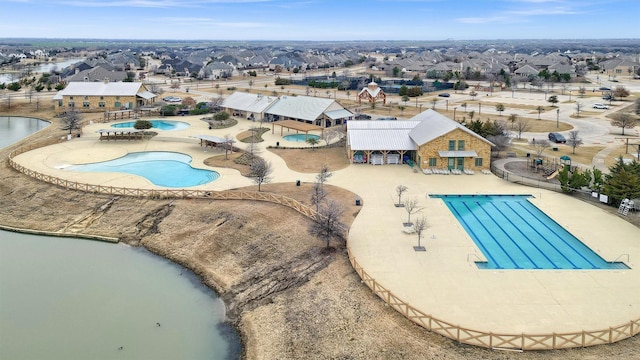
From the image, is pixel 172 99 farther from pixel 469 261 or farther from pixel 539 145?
pixel 469 261

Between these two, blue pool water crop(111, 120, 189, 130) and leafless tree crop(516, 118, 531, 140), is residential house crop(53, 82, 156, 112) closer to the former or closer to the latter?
blue pool water crop(111, 120, 189, 130)

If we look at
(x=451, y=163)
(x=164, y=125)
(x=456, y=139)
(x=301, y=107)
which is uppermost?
(x=301, y=107)

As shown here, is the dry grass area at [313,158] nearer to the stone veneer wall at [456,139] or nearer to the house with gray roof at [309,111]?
the stone veneer wall at [456,139]

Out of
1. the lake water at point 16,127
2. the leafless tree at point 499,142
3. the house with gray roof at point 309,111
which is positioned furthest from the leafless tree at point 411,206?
the lake water at point 16,127

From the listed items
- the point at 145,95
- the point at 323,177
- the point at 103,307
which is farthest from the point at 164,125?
the point at 103,307

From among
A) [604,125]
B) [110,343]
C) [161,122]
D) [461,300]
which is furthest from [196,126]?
[604,125]

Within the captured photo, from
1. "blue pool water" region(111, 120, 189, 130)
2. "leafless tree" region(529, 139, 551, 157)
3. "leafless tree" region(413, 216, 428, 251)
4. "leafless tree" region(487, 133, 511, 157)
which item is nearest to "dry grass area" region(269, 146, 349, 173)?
"leafless tree" region(487, 133, 511, 157)
